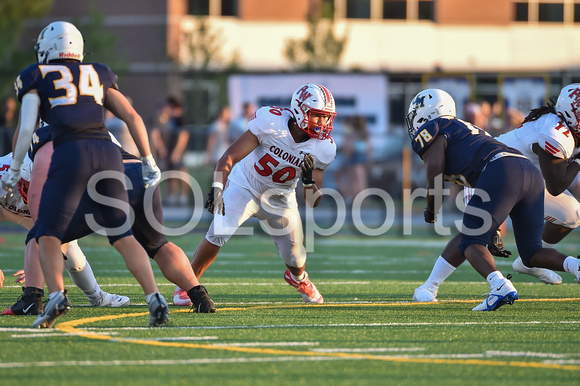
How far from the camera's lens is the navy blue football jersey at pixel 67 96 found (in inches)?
228

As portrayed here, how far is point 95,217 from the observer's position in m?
5.86

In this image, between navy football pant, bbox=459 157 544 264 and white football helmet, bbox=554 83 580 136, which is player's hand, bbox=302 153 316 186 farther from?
white football helmet, bbox=554 83 580 136

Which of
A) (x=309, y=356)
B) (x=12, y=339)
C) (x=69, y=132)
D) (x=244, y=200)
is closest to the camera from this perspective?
(x=309, y=356)

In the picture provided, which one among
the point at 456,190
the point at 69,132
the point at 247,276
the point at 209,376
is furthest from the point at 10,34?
the point at 209,376

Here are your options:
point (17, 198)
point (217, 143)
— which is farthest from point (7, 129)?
point (17, 198)

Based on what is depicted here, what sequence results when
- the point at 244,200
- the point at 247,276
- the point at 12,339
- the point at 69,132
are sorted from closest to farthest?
the point at 12,339
the point at 69,132
the point at 244,200
the point at 247,276

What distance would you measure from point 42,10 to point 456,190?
48.7ft

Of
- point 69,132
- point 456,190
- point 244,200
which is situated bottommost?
point 456,190

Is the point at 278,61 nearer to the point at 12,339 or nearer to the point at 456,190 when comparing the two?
the point at 456,190

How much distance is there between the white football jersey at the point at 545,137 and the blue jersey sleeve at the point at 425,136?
1048 mm

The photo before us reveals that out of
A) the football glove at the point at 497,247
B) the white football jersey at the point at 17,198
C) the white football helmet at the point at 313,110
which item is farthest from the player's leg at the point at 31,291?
the football glove at the point at 497,247

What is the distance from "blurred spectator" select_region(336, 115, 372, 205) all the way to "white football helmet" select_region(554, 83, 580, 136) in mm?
9176

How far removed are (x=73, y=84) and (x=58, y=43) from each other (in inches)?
12.5

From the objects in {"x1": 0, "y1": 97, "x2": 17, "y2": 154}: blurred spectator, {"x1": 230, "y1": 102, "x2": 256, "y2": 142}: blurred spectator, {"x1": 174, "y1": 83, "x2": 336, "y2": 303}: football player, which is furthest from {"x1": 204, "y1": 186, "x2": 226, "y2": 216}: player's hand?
{"x1": 0, "y1": 97, "x2": 17, "y2": 154}: blurred spectator
